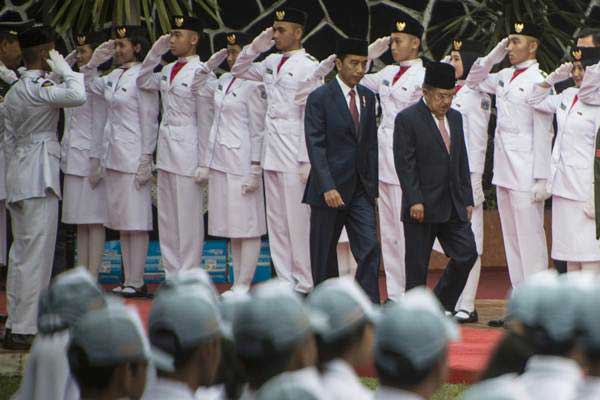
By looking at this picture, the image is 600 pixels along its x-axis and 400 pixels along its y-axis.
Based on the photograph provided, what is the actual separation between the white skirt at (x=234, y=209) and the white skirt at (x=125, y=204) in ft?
1.72

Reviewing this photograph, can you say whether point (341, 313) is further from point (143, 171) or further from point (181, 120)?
point (143, 171)

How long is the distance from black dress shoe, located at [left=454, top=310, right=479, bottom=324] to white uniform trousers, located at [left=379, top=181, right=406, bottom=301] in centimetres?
55

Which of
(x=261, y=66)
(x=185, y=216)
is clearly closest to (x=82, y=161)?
(x=185, y=216)

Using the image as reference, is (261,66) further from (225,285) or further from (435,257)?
(435,257)

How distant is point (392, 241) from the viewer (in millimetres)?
10258

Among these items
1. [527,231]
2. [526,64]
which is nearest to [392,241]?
[527,231]

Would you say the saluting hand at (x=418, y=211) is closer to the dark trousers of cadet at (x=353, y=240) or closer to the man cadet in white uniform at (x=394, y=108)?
the dark trousers of cadet at (x=353, y=240)

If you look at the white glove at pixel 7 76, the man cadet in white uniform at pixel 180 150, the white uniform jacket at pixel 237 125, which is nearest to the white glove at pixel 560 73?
the white uniform jacket at pixel 237 125

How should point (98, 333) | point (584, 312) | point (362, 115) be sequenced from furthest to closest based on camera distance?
point (362, 115)
point (584, 312)
point (98, 333)

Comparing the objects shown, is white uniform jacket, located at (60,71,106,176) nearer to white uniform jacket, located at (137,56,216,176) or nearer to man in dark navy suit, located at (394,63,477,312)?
white uniform jacket, located at (137,56,216,176)

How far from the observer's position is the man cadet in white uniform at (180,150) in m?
10.8

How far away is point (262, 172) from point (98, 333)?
6.98 metres

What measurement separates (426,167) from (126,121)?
2.82m

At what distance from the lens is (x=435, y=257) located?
42.4ft
